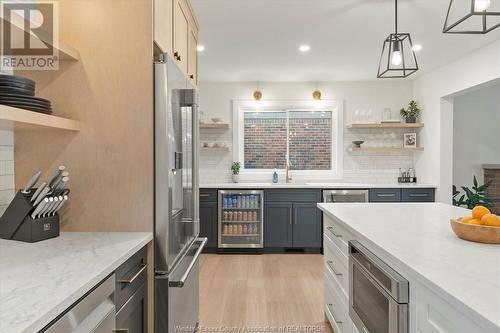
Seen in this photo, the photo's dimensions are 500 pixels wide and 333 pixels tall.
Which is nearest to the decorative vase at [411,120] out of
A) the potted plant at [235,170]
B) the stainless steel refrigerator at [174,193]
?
the potted plant at [235,170]

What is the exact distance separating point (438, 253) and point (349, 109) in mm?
4276

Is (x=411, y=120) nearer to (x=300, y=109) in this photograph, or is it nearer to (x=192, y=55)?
(x=300, y=109)

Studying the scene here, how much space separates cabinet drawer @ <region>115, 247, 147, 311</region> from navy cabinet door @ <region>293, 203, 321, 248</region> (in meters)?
3.33

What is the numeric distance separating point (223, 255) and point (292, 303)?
1749 mm

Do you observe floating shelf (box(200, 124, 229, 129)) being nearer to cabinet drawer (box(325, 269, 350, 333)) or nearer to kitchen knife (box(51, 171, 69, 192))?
cabinet drawer (box(325, 269, 350, 333))

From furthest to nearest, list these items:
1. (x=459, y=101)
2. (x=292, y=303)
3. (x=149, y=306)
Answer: (x=459, y=101)
(x=292, y=303)
(x=149, y=306)

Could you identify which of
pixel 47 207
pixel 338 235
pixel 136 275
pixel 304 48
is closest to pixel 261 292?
pixel 338 235

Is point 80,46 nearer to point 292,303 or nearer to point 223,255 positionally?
point 292,303

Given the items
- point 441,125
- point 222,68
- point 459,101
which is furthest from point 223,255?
point 459,101

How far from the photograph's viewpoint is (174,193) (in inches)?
67.9

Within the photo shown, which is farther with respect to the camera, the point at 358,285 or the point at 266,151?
the point at 266,151

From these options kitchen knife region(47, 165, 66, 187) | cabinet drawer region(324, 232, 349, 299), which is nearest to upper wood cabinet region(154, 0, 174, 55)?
kitchen knife region(47, 165, 66, 187)

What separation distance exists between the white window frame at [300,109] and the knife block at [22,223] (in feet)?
12.9

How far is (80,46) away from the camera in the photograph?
63.1 inches
